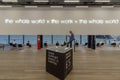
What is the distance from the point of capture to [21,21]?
16.2m

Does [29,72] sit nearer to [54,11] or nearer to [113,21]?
[54,11]

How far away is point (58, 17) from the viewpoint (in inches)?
640

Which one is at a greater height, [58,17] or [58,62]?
[58,17]

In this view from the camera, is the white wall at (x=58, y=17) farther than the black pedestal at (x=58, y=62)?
Yes

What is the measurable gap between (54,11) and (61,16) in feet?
2.25

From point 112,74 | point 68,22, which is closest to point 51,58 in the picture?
point 112,74

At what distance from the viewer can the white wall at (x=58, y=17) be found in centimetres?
1622

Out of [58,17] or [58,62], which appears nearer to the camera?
[58,62]

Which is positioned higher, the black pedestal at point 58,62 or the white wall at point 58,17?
the white wall at point 58,17

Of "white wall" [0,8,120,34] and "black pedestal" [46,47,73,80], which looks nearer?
"black pedestal" [46,47,73,80]

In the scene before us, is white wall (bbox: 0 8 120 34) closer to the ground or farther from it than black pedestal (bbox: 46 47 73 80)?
farther from it

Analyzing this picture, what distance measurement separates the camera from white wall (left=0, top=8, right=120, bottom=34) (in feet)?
53.2

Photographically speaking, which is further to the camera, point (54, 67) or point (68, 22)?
point (68, 22)

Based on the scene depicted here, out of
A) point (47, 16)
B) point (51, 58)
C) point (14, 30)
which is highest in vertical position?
point (47, 16)
